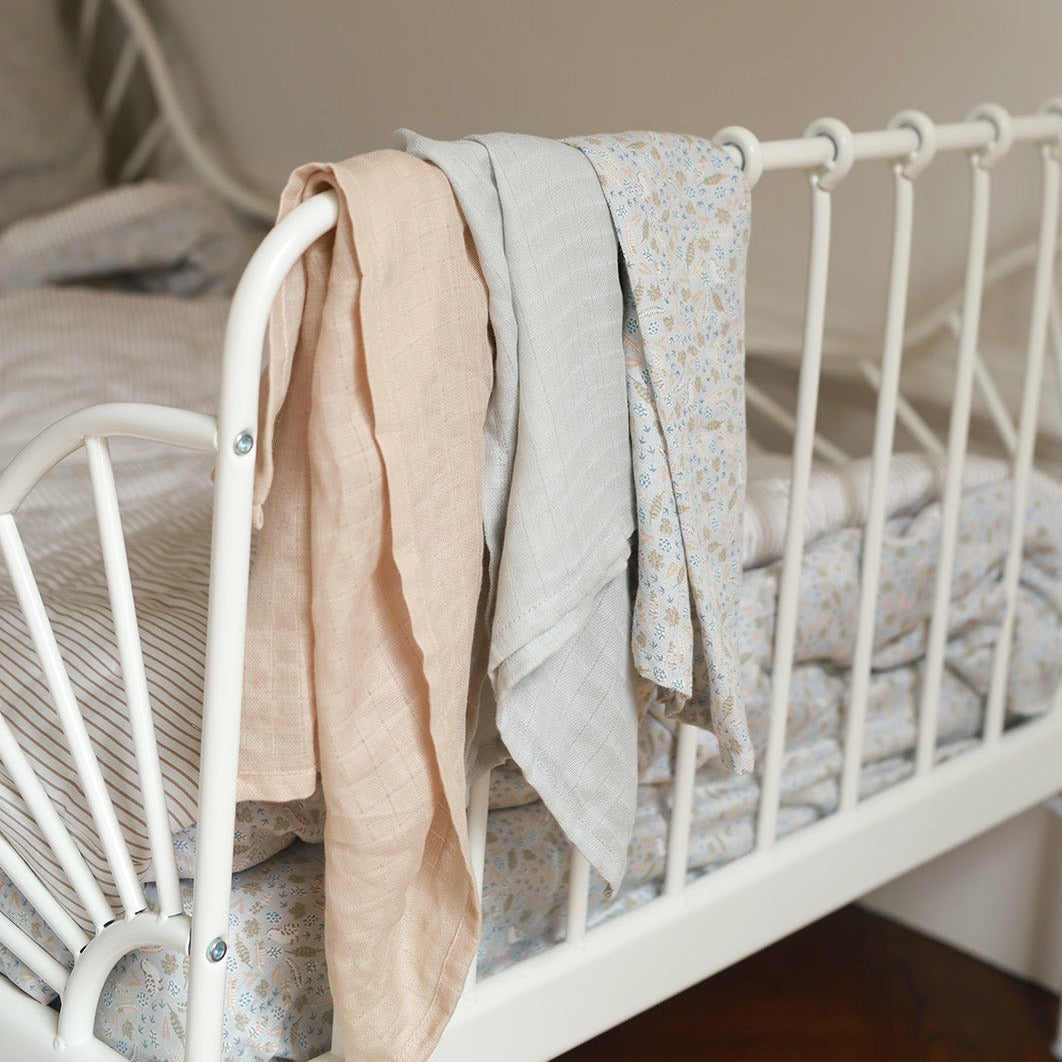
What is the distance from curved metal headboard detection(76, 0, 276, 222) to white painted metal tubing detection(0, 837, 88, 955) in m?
1.38

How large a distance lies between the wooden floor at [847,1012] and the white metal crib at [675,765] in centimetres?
35

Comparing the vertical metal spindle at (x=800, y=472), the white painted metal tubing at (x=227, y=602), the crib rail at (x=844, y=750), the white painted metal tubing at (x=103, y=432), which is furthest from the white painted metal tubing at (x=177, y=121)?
the white painted metal tubing at (x=227, y=602)

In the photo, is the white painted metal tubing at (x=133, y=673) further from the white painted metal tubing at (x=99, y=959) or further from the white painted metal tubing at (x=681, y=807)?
the white painted metal tubing at (x=681, y=807)

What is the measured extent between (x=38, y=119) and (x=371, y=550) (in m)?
1.67

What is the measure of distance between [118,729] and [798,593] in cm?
51

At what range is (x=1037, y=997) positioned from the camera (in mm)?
1679

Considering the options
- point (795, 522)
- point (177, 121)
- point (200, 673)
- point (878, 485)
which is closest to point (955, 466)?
point (878, 485)

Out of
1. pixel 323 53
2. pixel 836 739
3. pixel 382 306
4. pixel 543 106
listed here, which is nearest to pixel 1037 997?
pixel 836 739

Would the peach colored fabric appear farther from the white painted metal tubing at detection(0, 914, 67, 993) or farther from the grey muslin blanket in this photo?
the white painted metal tubing at detection(0, 914, 67, 993)

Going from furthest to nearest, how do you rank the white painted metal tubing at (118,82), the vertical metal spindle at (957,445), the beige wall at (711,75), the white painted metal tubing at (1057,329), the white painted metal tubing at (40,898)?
the white painted metal tubing at (118,82)
the beige wall at (711,75)
the white painted metal tubing at (1057,329)
the vertical metal spindle at (957,445)
the white painted metal tubing at (40,898)

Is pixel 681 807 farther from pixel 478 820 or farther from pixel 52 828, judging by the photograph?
pixel 52 828

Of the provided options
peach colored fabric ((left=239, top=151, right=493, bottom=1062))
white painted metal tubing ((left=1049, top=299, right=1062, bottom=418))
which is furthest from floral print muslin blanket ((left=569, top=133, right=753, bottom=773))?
white painted metal tubing ((left=1049, top=299, right=1062, bottom=418))

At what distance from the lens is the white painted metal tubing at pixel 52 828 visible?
0.82 metres

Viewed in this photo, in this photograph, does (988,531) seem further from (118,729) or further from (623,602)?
(118,729)
